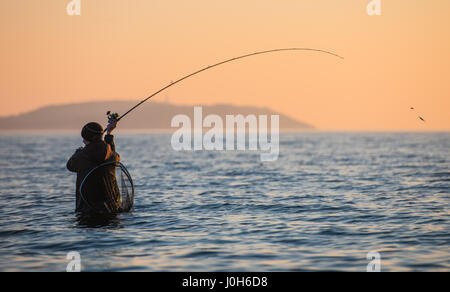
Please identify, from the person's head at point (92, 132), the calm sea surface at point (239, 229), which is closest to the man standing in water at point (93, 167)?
the person's head at point (92, 132)

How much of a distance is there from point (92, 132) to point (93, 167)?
0.72 meters

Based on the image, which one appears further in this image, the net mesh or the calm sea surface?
the net mesh

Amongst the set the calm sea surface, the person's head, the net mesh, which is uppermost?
the person's head

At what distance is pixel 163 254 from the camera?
8.51 meters

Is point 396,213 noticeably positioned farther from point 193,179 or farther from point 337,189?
point 193,179

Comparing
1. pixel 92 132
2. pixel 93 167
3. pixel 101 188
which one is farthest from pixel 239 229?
pixel 92 132

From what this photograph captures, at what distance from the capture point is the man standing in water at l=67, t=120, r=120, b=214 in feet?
35.5

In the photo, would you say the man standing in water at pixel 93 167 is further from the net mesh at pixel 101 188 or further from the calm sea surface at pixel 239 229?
the calm sea surface at pixel 239 229

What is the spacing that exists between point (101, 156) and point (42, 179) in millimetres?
12919

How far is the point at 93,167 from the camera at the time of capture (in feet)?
35.7

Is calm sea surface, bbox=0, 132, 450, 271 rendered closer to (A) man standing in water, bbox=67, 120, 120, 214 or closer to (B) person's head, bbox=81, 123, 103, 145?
(A) man standing in water, bbox=67, 120, 120, 214

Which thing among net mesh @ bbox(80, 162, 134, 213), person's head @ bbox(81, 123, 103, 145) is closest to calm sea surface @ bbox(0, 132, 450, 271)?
net mesh @ bbox(80, 162, 134, 213)
